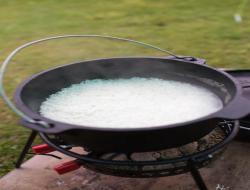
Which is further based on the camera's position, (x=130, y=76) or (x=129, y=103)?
(x=130, y=76)

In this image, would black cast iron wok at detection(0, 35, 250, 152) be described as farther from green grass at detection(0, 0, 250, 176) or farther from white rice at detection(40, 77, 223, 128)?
green grass at detection(0, 0, 250, 176)

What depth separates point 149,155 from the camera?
2531mm

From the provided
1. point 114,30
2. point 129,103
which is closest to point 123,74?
point 129,103

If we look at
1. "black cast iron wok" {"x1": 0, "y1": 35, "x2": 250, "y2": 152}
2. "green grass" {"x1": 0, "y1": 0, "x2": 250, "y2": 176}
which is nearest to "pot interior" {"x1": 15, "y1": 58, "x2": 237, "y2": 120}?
"black cast iron wok" {"x1": 0, "y1": 35, "x2": 250, "y2": 152}

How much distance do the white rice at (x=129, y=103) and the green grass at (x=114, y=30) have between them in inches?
36.3

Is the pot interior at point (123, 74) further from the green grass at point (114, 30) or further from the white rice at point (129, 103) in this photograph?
the green grass at point (114, 30)

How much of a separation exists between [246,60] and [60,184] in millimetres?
2651

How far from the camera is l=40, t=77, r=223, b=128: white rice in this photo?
201 cm

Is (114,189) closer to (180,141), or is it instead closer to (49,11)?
(180,141)

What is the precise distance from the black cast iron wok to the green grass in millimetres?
904

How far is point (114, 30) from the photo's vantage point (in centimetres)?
545

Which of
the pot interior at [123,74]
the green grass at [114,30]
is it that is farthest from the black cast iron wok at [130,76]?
the green grass at [114,30]

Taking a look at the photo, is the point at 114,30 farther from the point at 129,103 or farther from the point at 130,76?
the point at 129,103

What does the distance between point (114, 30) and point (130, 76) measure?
298cm
